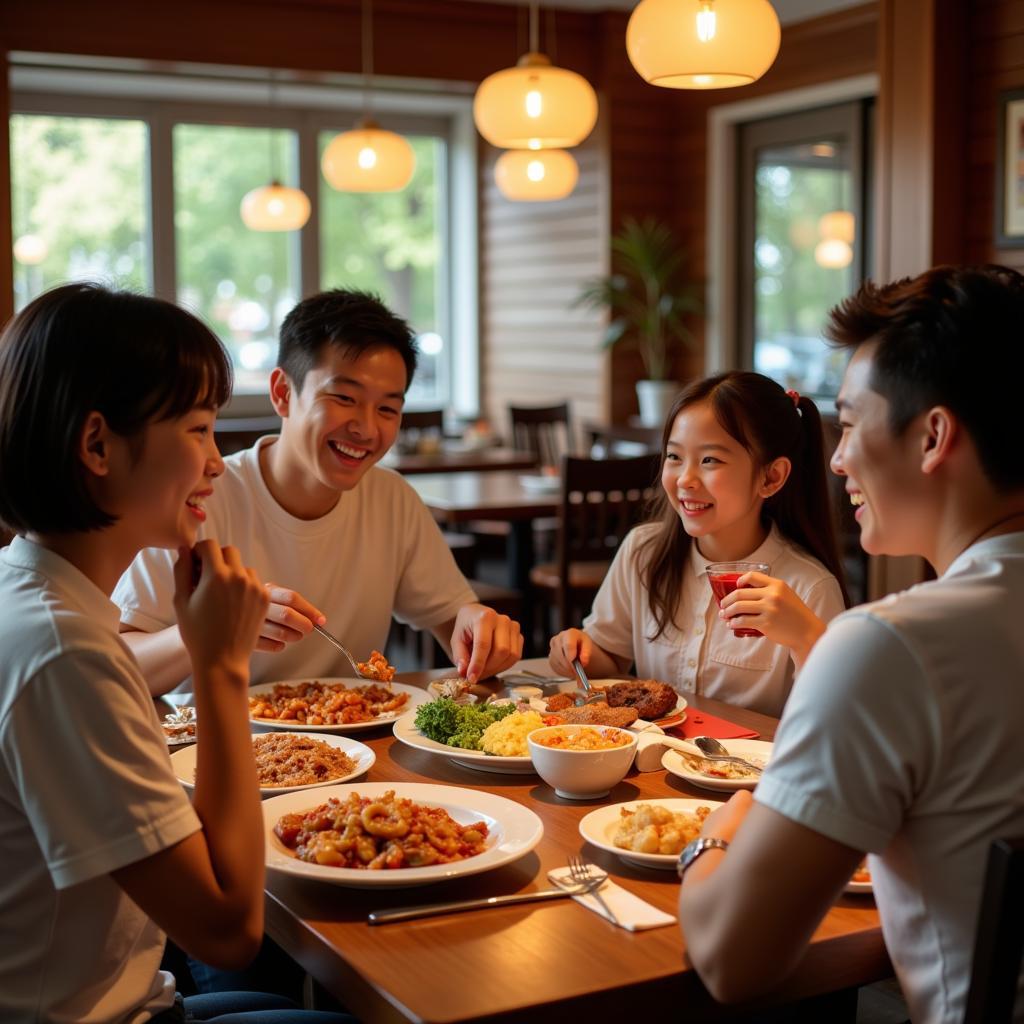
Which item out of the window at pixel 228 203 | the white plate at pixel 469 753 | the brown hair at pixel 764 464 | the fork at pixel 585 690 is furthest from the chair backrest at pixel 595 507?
the window at pixel 228 203

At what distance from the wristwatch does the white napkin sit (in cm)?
5

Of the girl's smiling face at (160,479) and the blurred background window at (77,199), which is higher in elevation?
the blurred background window at (77,199)

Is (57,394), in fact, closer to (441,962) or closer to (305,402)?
(441,962)

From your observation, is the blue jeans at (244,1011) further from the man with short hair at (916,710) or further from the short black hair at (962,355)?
the short black hair at (962,355)

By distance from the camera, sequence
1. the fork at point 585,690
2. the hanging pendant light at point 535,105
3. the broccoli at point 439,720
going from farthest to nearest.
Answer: the hanging pendant light at point 535,105 < the fork at point 585,690 < the broccoli at point 439,720

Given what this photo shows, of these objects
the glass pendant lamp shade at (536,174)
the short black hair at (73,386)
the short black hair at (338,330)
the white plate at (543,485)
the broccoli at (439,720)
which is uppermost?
the glass pendant lamp shade at (536,174)

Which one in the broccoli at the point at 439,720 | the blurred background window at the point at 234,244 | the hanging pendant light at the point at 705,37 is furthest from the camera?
the blurred background window at the point at 234,244

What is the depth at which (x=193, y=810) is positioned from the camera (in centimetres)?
126

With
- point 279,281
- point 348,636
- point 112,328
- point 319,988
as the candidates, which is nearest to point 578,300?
point 279,281

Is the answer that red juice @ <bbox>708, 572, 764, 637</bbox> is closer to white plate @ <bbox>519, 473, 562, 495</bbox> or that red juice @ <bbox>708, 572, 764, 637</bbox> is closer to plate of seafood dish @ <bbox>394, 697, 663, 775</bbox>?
plate of seafood dish @ <bbox>394, 697, 663, 775</bbox>

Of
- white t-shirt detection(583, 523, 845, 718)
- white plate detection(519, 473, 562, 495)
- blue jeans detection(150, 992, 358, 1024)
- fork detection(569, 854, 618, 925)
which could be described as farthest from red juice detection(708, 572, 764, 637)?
white plate detection(519, 473, 562, 495)

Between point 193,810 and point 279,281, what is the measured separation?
24.5 feet

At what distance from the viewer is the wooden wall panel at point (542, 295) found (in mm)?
7805

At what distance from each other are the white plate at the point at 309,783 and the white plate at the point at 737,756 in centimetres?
41
